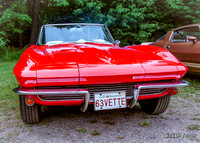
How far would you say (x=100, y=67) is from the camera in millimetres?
2271

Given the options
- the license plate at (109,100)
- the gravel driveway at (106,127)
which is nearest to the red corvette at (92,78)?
the license plate at (109,100)

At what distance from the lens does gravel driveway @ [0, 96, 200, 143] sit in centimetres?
233

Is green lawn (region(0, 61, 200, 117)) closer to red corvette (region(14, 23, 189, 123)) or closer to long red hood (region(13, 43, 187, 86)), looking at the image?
red corvette (region(14, 23, 189, 123))

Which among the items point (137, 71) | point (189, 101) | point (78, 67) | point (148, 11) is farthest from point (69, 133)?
point (148, 11)

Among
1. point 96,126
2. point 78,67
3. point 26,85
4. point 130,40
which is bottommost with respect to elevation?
point 130,40

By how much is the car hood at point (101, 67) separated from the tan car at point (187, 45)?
95.4 inches

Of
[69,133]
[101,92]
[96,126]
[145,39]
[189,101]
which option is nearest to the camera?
[101,92]

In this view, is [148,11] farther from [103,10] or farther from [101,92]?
[101,92]

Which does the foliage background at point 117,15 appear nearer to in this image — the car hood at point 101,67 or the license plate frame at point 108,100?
the car hood at point 101,67

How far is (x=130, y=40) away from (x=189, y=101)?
27.7 feet

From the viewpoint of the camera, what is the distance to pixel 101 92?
230cm

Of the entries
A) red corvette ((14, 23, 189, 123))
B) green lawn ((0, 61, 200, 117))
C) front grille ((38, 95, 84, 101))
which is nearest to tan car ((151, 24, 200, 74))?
green lawn ((0, 61, 200, 117))

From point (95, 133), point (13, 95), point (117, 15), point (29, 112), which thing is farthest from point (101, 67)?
point (117, 15)

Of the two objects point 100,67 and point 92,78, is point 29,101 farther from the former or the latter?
point 100,67
